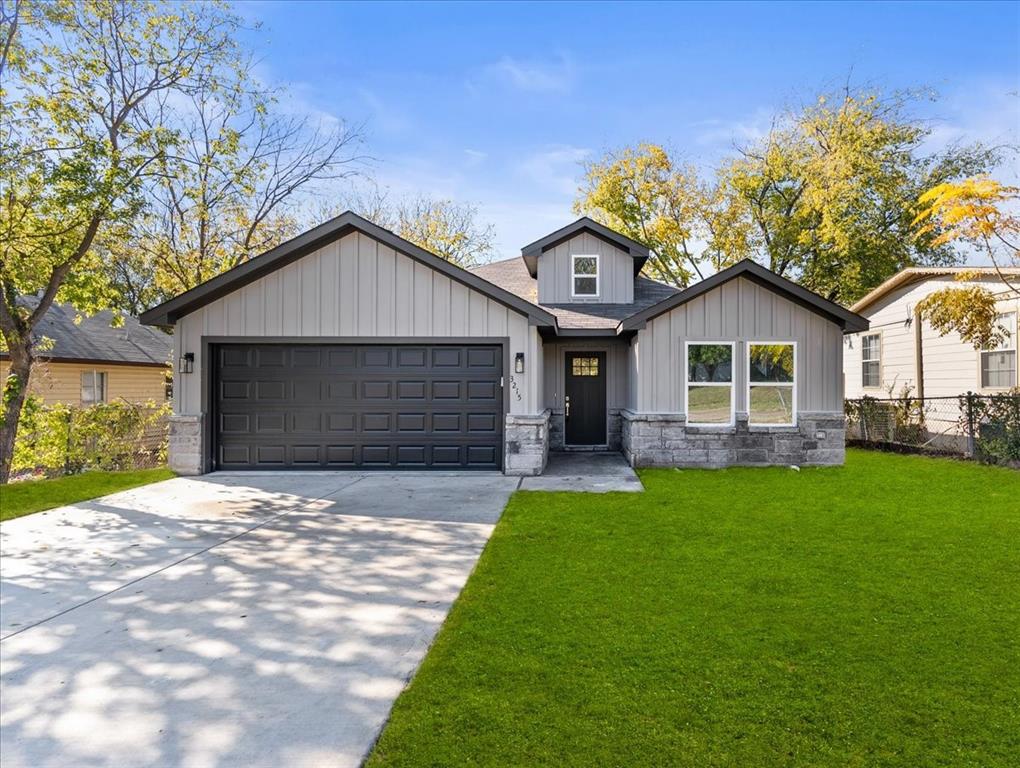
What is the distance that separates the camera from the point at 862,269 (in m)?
20.6

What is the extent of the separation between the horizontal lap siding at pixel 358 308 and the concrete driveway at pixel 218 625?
353 cm

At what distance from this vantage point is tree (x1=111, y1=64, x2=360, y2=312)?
15.0 meters

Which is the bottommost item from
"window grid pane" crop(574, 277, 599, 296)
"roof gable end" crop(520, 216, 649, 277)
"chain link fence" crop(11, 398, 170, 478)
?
"chain link fence" crop(11, 398, 170, 478)

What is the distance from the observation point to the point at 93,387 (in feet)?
61.5

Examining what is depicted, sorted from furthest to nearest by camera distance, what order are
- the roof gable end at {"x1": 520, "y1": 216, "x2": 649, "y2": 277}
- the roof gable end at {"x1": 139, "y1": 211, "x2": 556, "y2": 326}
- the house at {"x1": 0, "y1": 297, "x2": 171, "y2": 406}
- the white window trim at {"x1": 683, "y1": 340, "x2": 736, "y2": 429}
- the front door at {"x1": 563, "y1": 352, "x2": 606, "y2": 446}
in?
1. the house at {"x1": 0, "y1": 297, "x2": 171, "y2": 406}
2. the roof gable end at {"x1": 520, "y1": 216, "x2": 649, "y2": 277}
3. the front door at {"x1": 563, "y1": 352, "x2": 606, "y2": 446}
4. the white window trim at {"x1": 683, "y1": 340, "x2": 736, "y2": 429}
5. the roof gable end at {"x1": 139, "y1": 211, "x2": 556, "y2": 326}

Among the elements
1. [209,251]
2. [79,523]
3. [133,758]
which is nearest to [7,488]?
[79,523]

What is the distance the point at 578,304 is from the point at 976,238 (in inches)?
301

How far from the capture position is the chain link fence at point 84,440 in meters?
12.1

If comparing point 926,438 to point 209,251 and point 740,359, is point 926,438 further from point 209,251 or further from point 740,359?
point 209,251

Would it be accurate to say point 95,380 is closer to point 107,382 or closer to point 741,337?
→ point 107,382

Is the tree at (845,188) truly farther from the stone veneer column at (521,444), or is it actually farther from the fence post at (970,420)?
the stone veneer column at (521,444)

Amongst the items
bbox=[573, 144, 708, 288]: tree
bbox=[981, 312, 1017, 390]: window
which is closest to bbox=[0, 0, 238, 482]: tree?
bbox=[573, 144, 708, 288]: tree

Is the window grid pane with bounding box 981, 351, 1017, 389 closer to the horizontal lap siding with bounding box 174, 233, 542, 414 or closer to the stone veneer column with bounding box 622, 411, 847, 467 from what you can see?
the stone veneer column with bounding box 622, 411, 847, 467

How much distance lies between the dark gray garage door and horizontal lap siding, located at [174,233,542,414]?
13.3 inches
